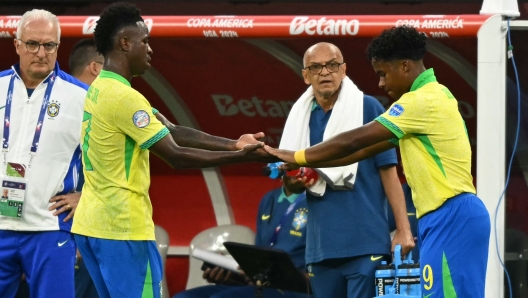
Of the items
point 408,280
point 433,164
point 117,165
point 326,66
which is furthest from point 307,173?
point 117,165

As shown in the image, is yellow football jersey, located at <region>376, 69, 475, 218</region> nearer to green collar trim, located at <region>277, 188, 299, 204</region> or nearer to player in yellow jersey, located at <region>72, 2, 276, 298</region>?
player in yellow jersey, located at <region>72, 2, 276, 298</region>

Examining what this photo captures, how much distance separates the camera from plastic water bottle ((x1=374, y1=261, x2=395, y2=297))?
5945 millimetres

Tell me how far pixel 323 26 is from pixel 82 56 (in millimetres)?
1488

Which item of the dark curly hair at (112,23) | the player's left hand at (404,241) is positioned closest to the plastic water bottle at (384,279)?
the player's left hand at (404,241)

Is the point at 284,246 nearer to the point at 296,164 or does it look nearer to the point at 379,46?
the point at 296,164

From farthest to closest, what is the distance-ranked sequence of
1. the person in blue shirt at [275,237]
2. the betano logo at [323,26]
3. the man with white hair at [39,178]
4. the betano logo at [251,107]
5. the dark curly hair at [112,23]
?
the betano logo at [251,107] → the person in blue shirt at [275,237] → the betano logo at [323,26] → the man with white hair at [39,178] → the dark curly hair at [112,23]

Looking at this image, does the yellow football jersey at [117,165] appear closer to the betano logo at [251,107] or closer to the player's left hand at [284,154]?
the player's left hand at [284,154]

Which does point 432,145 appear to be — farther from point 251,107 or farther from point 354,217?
point 251,107

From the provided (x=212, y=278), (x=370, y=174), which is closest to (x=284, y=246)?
(x=212, y=278)

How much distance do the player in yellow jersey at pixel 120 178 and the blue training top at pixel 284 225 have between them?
1903mm

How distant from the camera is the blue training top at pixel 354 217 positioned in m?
6.09

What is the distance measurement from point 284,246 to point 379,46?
2236mm

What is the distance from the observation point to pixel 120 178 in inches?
208

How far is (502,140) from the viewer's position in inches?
261
